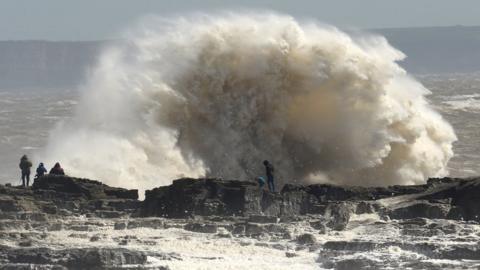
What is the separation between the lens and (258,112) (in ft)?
118

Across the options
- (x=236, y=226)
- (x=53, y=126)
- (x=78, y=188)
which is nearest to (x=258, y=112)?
(x=78, y=188)

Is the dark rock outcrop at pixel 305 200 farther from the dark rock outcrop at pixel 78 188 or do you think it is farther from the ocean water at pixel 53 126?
the ocean water at pixel 53 126

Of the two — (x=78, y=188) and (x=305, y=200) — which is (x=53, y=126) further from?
(x=305, y=200)

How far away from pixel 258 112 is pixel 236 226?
43.0 ft

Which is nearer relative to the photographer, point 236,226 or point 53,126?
point 236,226

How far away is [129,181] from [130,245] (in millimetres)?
11234

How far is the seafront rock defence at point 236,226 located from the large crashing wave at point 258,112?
739 cm

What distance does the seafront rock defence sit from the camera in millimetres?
19594

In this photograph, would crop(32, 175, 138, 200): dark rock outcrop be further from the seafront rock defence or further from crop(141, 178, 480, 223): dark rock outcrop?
crop(141, 178, 480, 223): dark rock outcrop

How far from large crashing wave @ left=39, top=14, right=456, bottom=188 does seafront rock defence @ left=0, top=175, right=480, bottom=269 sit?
7385 millimetres

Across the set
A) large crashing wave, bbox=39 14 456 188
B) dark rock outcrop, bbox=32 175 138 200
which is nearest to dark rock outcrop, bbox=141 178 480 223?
dark rock outcrop, bbox=32 175 138 200

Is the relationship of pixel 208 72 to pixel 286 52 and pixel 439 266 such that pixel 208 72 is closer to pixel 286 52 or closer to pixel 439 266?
pixel 286 52

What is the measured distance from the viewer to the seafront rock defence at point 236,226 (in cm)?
1959

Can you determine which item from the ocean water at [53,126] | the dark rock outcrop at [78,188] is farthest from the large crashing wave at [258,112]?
the dark rock outcrop at [78,188]
